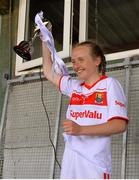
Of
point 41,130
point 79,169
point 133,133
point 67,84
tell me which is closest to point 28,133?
point 41,130

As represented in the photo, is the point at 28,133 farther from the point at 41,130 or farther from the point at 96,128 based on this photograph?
the point at 96,128

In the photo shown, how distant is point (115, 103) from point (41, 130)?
1171 millimetres

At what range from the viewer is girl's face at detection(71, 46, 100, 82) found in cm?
190

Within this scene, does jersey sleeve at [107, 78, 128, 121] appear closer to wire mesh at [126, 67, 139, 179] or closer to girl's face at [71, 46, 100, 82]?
girl's face at [71, 46, 100, 82]

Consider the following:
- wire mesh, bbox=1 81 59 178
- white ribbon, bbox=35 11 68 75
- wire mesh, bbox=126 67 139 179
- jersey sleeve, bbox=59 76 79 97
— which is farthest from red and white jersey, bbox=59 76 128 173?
wire mesh, bbox=1 81 59 178

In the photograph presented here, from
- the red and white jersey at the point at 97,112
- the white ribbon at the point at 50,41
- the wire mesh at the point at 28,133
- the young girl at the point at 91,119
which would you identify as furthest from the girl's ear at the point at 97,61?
the wire mesh at the point at 28,133

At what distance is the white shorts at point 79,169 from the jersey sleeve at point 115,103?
0.22 metres

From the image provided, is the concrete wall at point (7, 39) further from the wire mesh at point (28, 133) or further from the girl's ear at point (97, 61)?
the girl's ear at point (97, 61)

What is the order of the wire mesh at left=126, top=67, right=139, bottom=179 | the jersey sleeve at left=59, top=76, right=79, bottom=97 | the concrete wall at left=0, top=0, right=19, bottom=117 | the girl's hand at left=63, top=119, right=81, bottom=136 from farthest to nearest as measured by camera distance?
the concrete wall at left=0, top=0, right=19, bottom=117 → the wire mesh at left=126, top=67, right=139, bottom=179 → the jersey sleeve at left=59, top=76, right=79, bottom=97 → the girl's hand at left=63, top=119, right=81, bottom=136

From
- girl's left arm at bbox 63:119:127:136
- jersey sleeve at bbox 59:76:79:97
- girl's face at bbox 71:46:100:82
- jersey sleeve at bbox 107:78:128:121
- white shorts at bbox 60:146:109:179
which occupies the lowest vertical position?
white shorts at bbox 60:146:109:179

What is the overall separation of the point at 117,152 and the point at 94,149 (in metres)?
0.78

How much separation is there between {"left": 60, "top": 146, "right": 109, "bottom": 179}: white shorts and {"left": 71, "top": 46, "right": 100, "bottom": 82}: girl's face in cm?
38

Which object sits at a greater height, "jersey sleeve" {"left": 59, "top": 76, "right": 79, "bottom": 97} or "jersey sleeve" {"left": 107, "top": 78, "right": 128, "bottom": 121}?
"jersey sleeve" {"left": 59, "top": 76, "right": 79, "bottom": 97}

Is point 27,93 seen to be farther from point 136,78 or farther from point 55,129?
point 136,78
